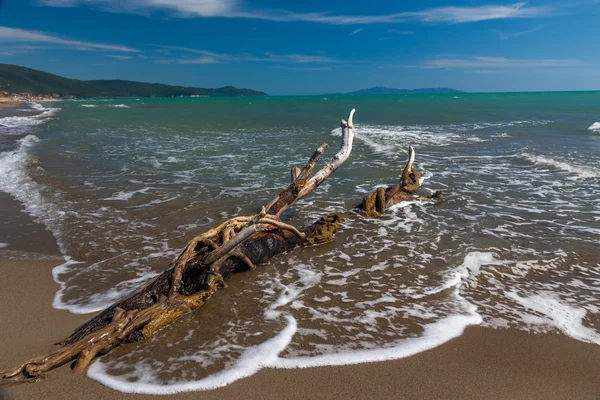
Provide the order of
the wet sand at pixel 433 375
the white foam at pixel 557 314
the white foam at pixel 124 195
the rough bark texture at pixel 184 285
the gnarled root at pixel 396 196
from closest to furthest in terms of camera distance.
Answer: the wet sand at pixel 433 375, the rough bark texture at pixel 184 285, the white foam at pixel 557 314, the gnarled root at pixel 396 196, the white foam at pixel 124 195

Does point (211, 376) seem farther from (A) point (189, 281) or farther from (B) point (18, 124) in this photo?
(B) point (18, 124)

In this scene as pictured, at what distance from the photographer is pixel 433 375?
3766mm

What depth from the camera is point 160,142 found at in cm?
2348

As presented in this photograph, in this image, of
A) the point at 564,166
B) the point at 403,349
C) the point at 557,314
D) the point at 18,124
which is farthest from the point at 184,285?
the point at 18,124

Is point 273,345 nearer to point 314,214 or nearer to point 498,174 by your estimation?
point 314,214

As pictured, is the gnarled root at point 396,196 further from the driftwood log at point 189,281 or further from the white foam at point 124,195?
the white foam at point 124,195

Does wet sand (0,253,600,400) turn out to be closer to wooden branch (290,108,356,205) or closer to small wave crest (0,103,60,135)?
wooden branch (290,108,356,205)

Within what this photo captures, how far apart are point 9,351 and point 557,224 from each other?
916 centimetres

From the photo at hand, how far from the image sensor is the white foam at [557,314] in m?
4.45

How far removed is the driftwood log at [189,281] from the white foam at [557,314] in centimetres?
337

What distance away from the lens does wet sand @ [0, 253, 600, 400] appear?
11.6ft

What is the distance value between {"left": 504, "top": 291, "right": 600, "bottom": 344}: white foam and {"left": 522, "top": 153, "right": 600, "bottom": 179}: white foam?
368 inches

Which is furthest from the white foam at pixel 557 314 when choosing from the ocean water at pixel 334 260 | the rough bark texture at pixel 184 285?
the rough bark texture at pixel 184 285

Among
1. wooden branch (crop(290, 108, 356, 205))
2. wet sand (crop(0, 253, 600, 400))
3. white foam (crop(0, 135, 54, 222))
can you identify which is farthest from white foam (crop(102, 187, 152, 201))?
wet sand (crop(0, 253, 600, 400))
